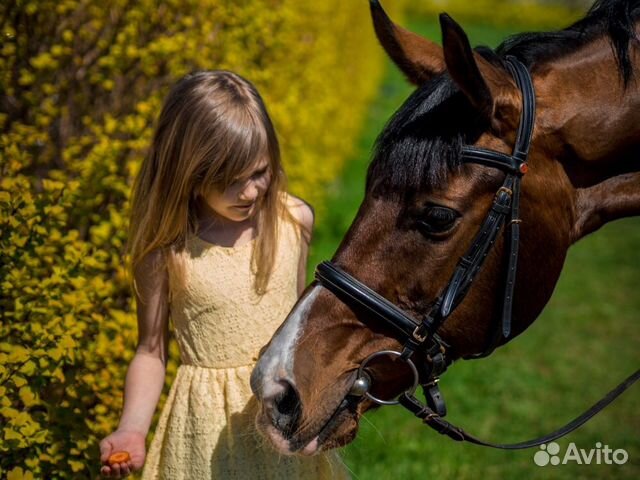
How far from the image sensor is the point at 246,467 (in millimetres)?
1999

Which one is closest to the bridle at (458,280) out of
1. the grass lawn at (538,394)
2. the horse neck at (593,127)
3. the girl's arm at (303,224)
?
the horse neck at (593,127)

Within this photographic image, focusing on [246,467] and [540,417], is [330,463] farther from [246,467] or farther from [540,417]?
[540,417]

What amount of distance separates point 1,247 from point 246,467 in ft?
3.49

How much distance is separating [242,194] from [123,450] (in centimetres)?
82

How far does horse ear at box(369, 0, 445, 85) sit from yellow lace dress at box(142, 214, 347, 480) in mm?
679

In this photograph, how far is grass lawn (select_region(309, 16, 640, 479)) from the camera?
360 centimetres

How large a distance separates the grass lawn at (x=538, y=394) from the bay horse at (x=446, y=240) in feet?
0.85

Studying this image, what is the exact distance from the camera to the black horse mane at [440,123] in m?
1.79

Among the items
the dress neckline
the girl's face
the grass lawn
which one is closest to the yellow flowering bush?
the dress neckline

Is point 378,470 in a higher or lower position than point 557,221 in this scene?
lower

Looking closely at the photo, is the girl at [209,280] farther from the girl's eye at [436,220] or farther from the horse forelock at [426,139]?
the girl's eye at [436,220]

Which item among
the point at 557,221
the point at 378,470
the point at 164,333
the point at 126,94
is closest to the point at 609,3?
the point at 557,221

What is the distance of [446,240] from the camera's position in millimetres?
1792

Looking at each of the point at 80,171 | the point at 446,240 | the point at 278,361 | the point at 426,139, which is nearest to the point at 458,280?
the point at 446,240
